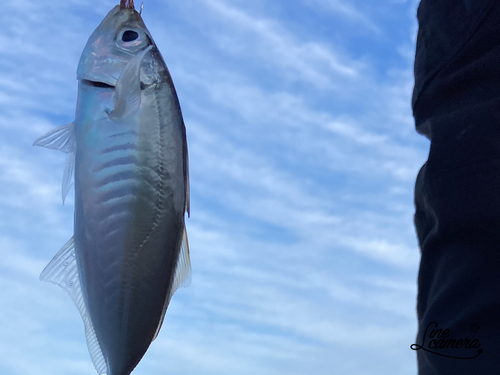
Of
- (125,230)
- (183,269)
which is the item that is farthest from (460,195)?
(125,230)

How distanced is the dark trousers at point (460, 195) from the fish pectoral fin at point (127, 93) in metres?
1.16

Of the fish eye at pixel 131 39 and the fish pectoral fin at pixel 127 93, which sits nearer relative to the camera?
the fish pectoral fin at pixel 127 93

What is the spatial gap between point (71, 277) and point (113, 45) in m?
1.01

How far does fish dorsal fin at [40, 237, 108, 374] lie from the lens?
6.43ft

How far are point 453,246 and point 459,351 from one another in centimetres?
35

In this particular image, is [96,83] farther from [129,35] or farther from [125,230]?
[125,230]

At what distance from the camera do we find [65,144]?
2.00 meters

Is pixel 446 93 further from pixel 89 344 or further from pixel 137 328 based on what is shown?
pixel 89 344

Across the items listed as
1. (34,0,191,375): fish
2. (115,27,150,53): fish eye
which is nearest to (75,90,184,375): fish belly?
(34,0,191,375): fish

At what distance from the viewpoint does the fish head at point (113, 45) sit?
6.86 ft

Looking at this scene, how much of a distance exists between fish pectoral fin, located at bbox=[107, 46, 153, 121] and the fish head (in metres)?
0.09

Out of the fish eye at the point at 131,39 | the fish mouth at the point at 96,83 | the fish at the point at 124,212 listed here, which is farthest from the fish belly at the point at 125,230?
the fish eye at the point at 131,39

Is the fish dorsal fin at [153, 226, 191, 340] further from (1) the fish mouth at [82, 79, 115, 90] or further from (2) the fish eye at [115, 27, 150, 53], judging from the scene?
(2) the fish eye at [115, 27, 150, 53]

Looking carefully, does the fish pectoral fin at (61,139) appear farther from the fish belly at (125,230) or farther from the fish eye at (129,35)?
the fish eye at (129,35)
